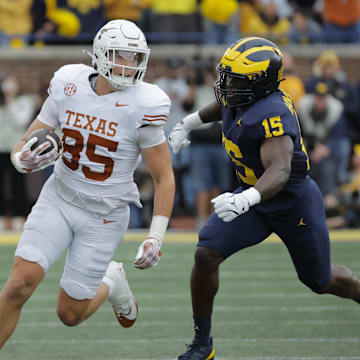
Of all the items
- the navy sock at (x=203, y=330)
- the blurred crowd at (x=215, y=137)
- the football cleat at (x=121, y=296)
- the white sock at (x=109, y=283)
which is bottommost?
the blurred crowd at (x=215, y=137)

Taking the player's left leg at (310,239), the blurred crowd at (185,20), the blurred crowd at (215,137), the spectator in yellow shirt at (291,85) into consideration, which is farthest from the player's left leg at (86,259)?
the blurred crowd at (185,20)

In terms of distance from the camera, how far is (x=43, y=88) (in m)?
9.55

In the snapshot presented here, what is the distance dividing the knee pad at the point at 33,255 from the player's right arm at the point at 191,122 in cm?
101

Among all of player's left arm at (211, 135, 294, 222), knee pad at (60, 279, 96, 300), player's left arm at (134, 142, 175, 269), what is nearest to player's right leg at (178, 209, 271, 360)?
player's left arm at (134, 142, 175, 269)

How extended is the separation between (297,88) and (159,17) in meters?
2.37

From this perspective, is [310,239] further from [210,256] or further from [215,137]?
[215,137]

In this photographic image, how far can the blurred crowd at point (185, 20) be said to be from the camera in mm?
10914

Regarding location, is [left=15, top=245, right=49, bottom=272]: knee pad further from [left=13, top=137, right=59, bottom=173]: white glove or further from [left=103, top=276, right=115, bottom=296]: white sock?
[left=103, top=276, right=115, bottom=296]: white sock

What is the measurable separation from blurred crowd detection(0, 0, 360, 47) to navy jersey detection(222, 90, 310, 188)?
6.51m

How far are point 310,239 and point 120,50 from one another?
53.4 inches

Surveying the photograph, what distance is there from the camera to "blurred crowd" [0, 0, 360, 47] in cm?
1091

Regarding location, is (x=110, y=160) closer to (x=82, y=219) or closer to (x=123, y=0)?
(x=82, y=219)

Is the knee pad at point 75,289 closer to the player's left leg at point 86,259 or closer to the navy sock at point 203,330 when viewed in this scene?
the player's left leg at point 86,259

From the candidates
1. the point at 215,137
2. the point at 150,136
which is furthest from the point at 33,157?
the point at 215,137
